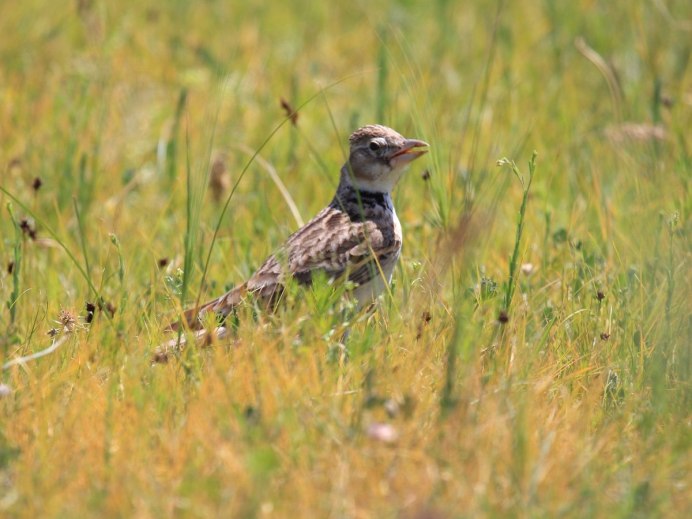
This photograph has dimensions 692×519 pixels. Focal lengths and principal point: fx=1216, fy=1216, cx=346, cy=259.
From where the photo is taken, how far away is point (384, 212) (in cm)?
579

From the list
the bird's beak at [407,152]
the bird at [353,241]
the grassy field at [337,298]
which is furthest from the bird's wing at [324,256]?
the bird's beak at [407,152]

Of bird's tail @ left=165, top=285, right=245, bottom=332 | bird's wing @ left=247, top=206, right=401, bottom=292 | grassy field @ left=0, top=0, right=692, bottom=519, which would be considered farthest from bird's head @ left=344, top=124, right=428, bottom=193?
bird's tail @ left=165, top=285, right=245, bottom=332

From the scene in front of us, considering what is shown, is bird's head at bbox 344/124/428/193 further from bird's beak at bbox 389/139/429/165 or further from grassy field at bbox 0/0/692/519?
grassy field at bbox 0/0/692/519

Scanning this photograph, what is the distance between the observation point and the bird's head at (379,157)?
584 cm

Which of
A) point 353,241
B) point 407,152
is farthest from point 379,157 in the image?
point 353,241

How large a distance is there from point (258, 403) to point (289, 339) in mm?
428

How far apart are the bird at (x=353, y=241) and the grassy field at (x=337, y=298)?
154mm

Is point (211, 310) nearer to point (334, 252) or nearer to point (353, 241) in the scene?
point (334, 252)

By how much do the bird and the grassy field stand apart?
15 cm

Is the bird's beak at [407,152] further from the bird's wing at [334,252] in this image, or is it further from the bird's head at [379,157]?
the bird's wing at [334,252]

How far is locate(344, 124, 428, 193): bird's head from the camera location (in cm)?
584

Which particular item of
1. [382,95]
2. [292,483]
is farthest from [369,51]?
[292,483]

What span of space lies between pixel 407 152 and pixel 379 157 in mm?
147

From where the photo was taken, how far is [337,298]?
4.90 meters
